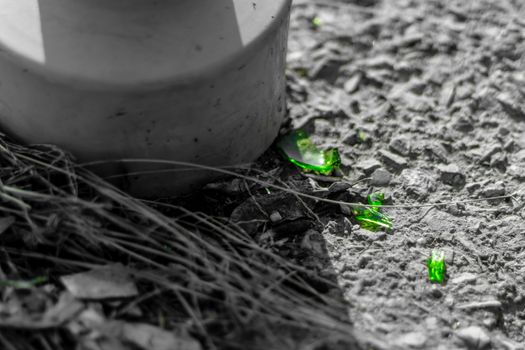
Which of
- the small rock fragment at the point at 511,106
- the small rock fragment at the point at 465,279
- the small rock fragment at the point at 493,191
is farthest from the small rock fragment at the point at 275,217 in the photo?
the small rock fragment at the point at 511,106

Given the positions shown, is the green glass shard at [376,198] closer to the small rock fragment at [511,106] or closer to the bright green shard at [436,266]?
the bright green shard at [436,266]

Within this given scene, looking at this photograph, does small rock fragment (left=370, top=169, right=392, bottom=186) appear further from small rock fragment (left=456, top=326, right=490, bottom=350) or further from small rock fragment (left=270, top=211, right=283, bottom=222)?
small rock fragment (left=456, top=326, right=490, bottom=350)

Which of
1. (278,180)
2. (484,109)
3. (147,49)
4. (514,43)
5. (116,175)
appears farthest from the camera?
(514,43)

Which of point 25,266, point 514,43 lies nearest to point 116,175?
point 25,266

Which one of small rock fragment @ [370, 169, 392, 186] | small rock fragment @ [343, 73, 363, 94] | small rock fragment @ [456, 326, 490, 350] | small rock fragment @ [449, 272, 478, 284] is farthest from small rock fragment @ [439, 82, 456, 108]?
small rock fragment @ [456, 326, 490, 350]

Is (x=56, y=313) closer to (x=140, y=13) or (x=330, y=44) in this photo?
(x=140, y=13)

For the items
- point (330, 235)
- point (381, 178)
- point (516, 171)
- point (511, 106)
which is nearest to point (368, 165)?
point (381, 178)
